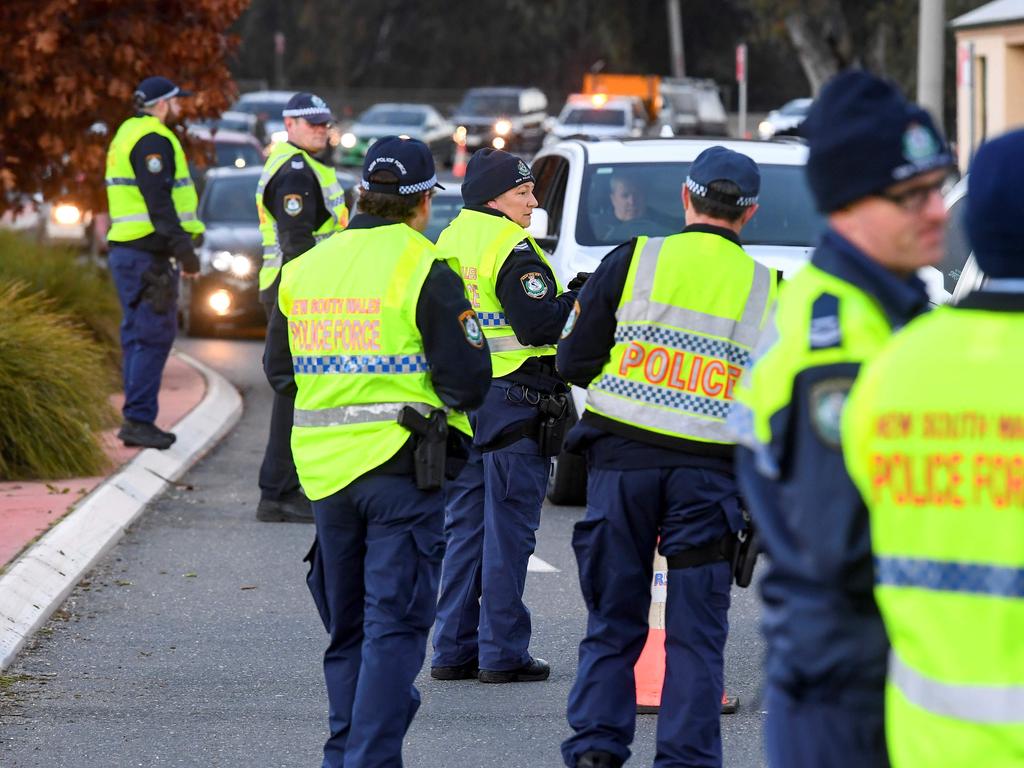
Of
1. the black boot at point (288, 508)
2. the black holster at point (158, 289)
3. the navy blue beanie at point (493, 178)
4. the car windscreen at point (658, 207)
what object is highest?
the navy blue beanie at point (493, 178)

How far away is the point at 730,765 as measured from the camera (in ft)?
18.4

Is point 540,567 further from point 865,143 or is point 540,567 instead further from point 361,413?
point 865,143

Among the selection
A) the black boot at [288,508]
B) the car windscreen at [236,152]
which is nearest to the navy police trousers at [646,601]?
the black boot at [288,508]

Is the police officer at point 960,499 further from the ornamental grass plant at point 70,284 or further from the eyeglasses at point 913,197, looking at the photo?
the ornamental grass plant at point 70,284

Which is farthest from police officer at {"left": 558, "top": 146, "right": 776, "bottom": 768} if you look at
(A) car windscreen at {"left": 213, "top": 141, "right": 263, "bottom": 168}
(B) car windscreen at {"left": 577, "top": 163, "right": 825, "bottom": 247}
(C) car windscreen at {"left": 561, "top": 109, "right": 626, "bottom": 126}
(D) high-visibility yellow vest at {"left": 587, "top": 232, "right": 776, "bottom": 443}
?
(C) car windscreen at {"left": 561, "top": 109, "right": 626, "bottom": 126}

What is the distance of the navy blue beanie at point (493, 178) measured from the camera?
6.46 metres

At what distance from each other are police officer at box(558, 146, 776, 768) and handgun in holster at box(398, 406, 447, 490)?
46cm

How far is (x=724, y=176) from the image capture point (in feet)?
16.6

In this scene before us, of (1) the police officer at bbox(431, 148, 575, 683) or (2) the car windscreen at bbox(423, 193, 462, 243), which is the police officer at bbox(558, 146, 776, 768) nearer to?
(1) the police officer at bbox(431, 148, 575, 683)

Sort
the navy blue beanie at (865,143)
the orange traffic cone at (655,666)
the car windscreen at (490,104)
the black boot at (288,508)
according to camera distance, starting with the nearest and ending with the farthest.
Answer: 1. the navy blue beanie at (865,143)
2. the orange traffic cone at (655,666)
3. the black boot at (288,508)
4. the car windscreen at (490,104)

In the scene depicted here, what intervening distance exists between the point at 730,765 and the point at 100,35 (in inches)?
398

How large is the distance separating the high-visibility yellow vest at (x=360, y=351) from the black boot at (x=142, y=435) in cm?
604

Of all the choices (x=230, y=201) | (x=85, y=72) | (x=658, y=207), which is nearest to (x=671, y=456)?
(x=658, y=207)

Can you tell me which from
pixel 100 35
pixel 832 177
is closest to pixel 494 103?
pixel 100 35
